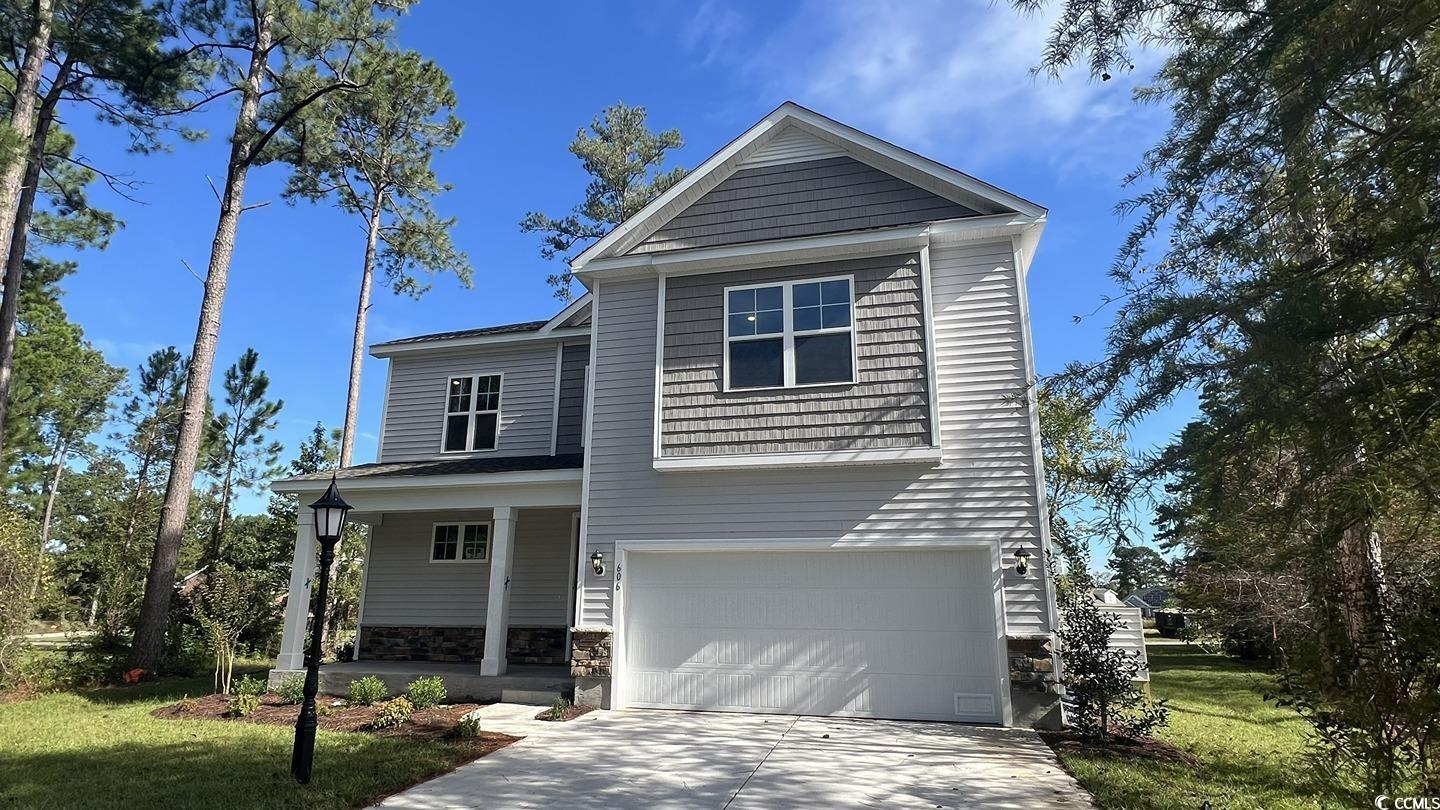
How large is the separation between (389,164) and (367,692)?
14.5 m

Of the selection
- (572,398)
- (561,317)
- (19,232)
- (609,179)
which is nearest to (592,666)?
(572,398)

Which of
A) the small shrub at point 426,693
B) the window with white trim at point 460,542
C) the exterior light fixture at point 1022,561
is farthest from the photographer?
the window with white trim at point 460,542

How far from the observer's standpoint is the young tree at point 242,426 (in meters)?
24.4

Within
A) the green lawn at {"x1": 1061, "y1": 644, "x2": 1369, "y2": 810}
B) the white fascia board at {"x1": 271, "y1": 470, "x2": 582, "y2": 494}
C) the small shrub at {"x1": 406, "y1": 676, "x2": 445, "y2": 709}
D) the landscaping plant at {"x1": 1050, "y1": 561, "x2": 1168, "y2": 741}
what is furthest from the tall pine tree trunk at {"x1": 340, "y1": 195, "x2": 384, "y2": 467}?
the green lawn at {"x1": 1061, "y1": 644, "x2": 1369, "y2": 810}

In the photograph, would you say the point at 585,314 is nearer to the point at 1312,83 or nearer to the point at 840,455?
the point at 840,455

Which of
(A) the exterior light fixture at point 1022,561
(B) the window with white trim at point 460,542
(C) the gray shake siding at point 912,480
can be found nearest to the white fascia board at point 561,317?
(C) the gray shake siding at point 912,480

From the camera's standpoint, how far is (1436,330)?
4.08m

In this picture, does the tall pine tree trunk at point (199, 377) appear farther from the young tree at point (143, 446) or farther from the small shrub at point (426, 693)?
the small shrub at point (426, 693)

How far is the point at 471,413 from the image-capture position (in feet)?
44.4

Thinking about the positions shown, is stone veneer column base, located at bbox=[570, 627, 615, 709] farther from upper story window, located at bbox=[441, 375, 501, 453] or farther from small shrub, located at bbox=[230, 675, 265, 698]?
upper story window, located at bbox=[441, 375, 501, 453]

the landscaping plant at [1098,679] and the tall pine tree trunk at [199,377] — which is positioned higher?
the tall pine tree trunk at [199,377]

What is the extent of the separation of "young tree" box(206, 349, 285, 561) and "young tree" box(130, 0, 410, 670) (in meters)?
10.7

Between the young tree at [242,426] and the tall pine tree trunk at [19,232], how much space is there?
32.0 ft

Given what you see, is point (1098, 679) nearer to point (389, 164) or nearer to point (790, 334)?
point (790, 334)
